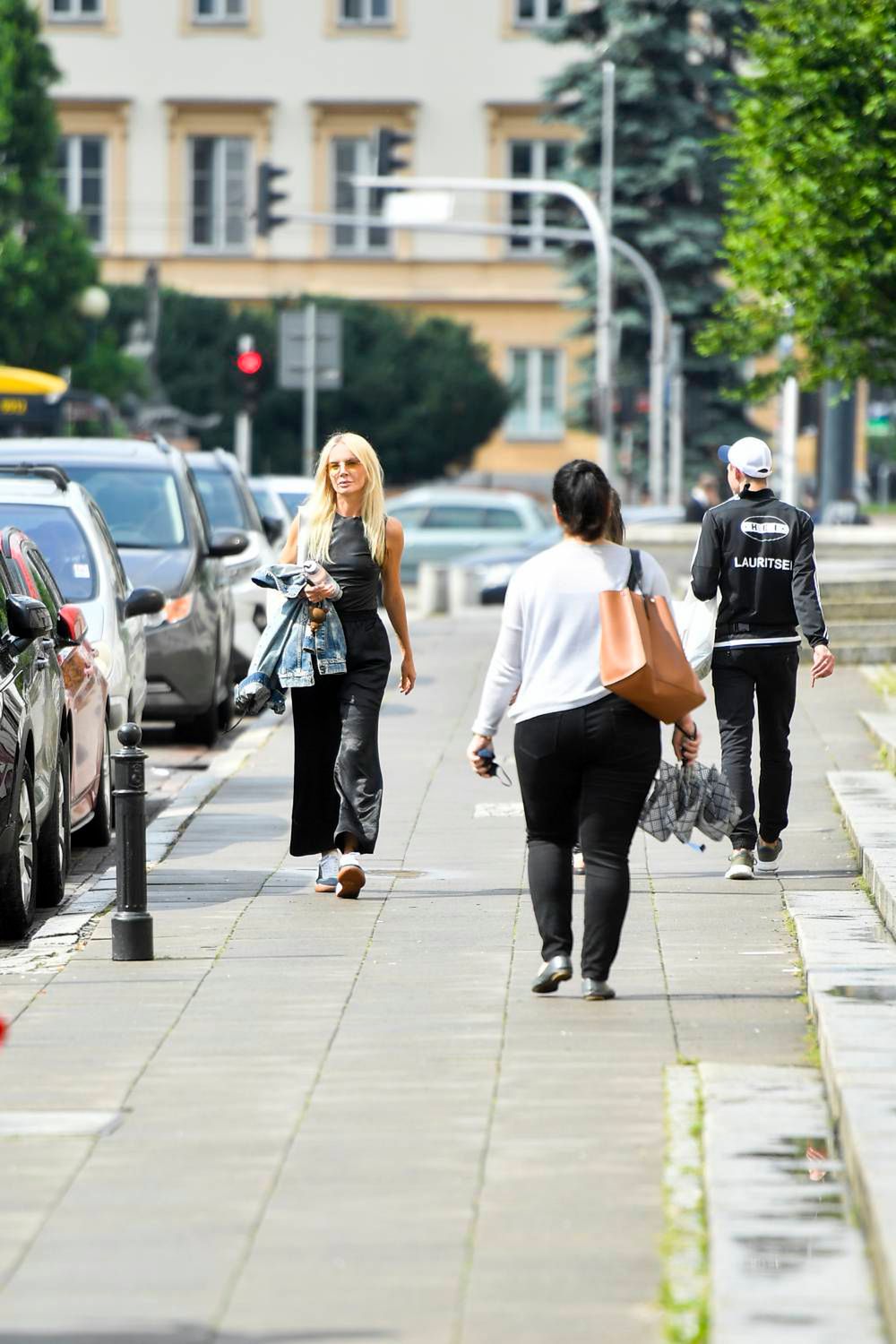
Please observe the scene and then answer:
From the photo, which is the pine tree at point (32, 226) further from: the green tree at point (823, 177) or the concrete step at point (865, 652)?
the green tree at point (823, 177)

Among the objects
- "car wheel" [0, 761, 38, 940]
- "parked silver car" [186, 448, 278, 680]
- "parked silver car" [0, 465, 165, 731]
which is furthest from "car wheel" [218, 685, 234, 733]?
"car wheel" [0, 761, 38, 940]

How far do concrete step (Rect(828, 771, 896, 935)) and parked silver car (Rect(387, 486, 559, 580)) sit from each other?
19498mm

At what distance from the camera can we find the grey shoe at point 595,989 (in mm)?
7742

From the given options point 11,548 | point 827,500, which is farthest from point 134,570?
point 827,500

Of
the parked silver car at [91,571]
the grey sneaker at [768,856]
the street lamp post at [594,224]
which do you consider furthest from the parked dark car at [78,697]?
the street lamp post at [594,224]

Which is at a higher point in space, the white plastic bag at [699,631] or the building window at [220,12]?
the building window at [220,12]

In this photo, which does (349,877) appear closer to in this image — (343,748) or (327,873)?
(327,873)

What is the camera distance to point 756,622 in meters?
10.4

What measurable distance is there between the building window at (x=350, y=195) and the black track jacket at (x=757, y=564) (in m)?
55.1

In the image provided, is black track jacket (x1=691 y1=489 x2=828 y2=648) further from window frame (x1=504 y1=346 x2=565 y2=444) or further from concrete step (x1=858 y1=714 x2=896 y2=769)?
window frame (x1=504 y1=346 x2=565 y2=444)

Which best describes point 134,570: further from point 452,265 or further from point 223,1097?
point 452,265

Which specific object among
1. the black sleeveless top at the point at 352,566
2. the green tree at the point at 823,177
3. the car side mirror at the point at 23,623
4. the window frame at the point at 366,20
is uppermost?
the window frame at the point at 366,20

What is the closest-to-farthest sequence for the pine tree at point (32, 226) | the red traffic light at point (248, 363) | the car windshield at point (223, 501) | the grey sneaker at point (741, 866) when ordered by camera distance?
the grey sneaker at point (741, 866) < the car windshield at point (223, 501) < the red traffic light at point (248, 363) < the pine tree at point (32, 226)

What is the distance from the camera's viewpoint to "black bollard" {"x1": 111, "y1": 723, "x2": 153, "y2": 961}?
8516 millimetres
